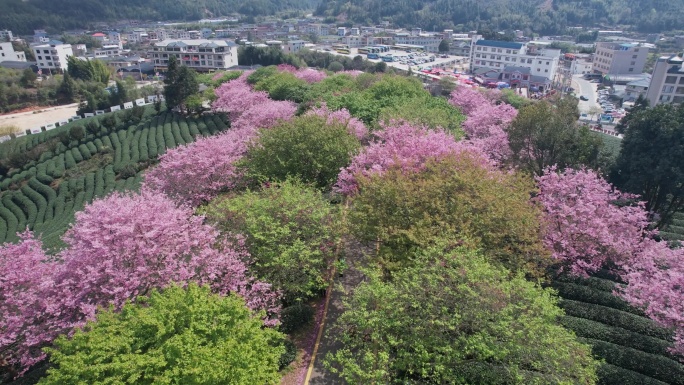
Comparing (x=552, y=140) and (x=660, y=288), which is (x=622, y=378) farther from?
(x=552, y=140)

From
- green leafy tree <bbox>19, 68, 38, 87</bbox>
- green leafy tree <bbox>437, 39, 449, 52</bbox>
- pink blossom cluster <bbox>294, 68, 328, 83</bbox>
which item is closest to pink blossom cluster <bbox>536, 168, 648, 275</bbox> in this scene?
pink blossom cluster <bbox>294, 68, 328, 83</bbox>

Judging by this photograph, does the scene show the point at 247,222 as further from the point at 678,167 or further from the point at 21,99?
the point at 21,99

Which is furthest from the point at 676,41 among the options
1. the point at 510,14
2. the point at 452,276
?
the point at 452,276

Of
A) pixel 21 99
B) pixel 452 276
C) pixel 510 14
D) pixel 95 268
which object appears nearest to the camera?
pixel 452 276

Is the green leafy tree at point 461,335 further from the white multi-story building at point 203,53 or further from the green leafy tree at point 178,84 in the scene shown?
the white multi-story building at point 203,53

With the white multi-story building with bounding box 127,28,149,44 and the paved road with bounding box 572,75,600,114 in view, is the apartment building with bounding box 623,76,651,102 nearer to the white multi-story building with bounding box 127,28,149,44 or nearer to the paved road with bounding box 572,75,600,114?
the paved road with bounding box 572,75,600,114

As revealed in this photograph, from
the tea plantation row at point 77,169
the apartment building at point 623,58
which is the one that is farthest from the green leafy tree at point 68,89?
the apartment building at point 623,58
